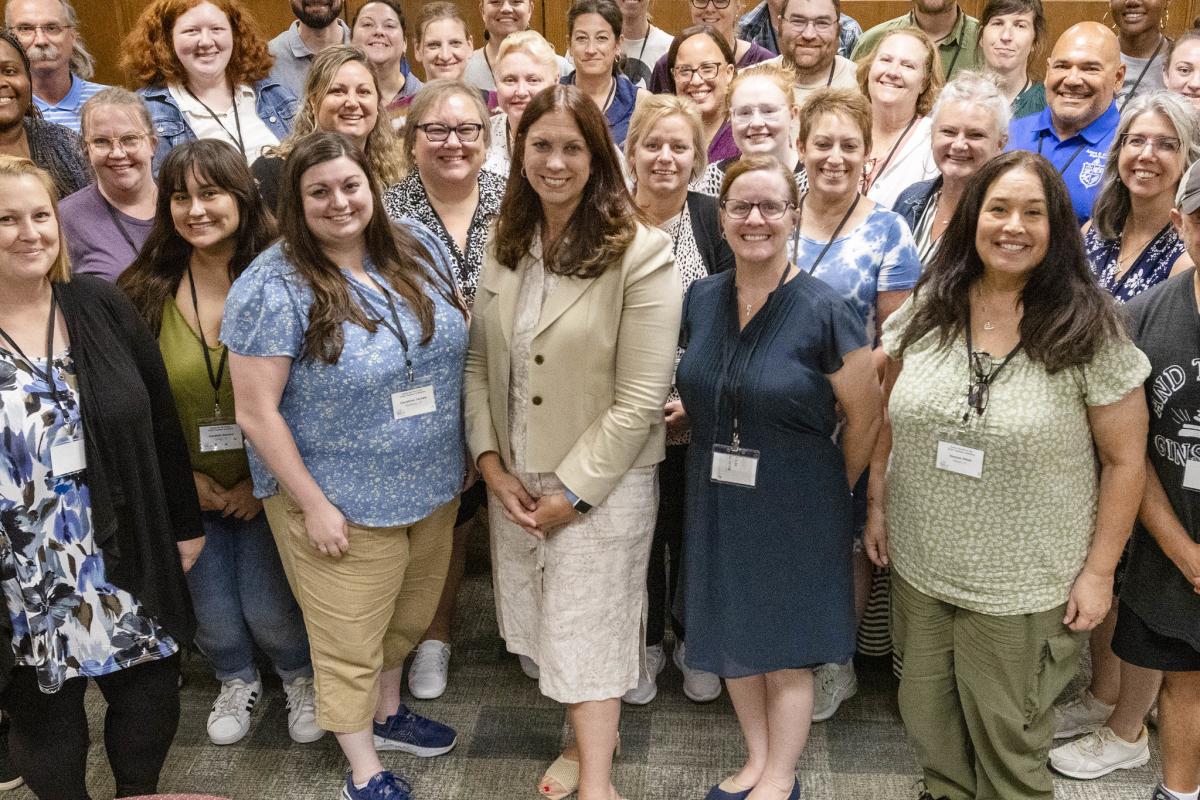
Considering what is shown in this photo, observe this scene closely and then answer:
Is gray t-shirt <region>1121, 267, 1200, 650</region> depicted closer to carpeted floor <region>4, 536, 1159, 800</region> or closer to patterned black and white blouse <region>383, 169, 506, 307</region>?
carpeted floor <region>4, 536, 1159, 800</region>

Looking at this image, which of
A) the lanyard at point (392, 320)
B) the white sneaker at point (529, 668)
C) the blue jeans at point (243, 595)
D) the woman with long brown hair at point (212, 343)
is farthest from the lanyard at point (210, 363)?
the white sneaker at point (529, 668)

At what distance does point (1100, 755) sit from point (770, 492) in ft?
4.00

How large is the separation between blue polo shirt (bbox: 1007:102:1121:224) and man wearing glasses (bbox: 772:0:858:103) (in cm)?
67

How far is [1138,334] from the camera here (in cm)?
213

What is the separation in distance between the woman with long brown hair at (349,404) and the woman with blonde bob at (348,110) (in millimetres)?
764

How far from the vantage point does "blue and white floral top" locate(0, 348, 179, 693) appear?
207 centimetres

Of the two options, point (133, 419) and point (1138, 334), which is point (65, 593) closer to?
point (133, 419)

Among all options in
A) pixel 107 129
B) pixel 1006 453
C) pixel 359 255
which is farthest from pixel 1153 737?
pixel 107 129

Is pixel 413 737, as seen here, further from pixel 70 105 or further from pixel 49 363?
pixel 70 105

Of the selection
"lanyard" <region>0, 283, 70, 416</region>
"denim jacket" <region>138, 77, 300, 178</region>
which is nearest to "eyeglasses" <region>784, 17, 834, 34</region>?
"denim jacket" <region>138, 77, 300, 178</region>

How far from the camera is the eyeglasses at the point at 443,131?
2750mm

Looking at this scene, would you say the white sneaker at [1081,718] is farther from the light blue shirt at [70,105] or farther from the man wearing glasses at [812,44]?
the light blue shirt at [70,105]

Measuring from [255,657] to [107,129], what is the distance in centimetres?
154

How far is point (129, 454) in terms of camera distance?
7.15ft
